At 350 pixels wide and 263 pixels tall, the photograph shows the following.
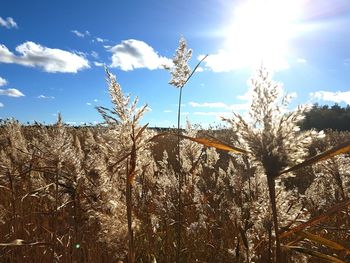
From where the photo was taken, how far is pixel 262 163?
56.6 inches

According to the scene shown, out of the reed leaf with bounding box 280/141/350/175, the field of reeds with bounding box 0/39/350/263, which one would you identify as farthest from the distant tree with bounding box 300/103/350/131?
the reed leaf with bounding box 280/141/350/175

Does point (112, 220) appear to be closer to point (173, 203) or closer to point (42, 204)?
point (173, 203)

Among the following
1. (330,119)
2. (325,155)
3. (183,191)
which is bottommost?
(183,191)

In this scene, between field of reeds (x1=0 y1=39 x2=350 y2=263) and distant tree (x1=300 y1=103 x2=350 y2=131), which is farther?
distant tree (x1=300 y1=103 x2=350 y2=131)

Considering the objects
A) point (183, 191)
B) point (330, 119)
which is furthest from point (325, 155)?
point (330, 119)

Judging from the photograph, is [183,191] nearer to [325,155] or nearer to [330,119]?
[325,155]

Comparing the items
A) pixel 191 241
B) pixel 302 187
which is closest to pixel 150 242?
pixel 191 241

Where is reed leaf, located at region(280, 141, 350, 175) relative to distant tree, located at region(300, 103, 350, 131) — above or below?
below

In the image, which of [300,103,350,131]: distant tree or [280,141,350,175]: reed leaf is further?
[300,103,350,131]: distant tree

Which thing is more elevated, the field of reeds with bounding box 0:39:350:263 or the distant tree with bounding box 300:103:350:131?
the distant tree with bounding box 300:103:350:131

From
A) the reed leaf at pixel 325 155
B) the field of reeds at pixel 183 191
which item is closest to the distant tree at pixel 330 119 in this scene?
the field of reeds at pixel 183 191

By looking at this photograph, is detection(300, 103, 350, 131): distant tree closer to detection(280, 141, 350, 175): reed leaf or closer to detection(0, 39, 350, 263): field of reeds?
detection(0, 39, 350, 263): field of reeds

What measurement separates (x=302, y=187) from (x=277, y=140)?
9949mm

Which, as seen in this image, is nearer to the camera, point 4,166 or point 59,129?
point 59,129
